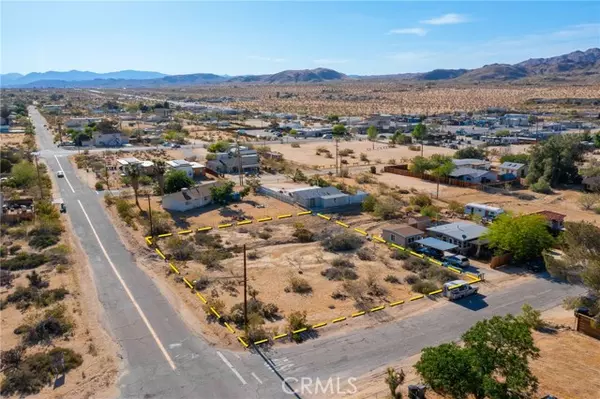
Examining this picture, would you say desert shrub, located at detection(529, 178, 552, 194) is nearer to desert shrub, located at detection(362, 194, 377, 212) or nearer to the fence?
desert shrub, located at detection(362, 194, 377, 212)

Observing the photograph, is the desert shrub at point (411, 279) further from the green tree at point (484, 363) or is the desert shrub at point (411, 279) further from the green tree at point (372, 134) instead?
the green tree at point (372, 134)

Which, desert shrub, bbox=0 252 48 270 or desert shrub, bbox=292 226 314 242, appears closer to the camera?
desert shrub, bbox=0 252 48 270

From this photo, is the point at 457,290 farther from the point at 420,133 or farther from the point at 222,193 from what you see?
the point at 420,133

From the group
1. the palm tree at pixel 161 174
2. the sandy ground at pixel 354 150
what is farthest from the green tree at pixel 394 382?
the sandy ground at pixel 354 150

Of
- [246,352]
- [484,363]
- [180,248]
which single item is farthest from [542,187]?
[246,352]

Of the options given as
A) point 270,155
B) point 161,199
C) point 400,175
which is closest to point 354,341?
point 161,199

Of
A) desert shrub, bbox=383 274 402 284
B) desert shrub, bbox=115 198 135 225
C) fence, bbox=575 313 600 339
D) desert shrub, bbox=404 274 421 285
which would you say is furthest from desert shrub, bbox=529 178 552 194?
desert shrub, bbox=115 198 135 225
